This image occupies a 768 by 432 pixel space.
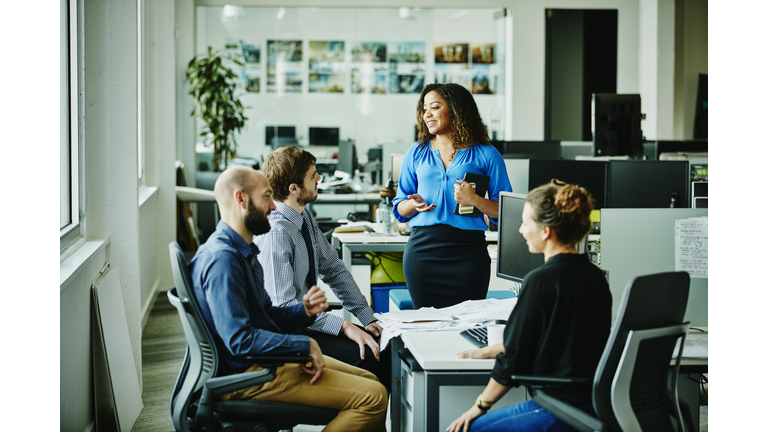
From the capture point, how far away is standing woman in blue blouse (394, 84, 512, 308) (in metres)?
2.90

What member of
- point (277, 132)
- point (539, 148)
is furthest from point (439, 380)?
point (277, 132)

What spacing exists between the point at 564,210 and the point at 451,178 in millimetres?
1115

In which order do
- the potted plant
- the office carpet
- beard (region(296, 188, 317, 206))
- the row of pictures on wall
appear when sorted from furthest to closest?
the row of pictures on wall, the potted plant, the office carpet, beard (region(296, 188, 317, 206))

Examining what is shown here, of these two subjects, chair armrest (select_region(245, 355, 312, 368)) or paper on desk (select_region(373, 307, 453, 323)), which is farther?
paper on desk (select_region(373, 307, 453, 323))

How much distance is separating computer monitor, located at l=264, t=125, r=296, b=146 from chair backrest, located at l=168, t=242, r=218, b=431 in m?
6.69

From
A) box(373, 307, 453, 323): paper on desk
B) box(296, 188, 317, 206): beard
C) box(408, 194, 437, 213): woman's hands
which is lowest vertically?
box(373, 307, 453, 323): paper on desk

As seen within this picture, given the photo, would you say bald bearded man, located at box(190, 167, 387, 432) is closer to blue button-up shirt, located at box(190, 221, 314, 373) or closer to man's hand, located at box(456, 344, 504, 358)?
blue button-up shirt, located at box(190, 221, 314, 373)

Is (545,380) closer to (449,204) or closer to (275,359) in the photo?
(275,359)

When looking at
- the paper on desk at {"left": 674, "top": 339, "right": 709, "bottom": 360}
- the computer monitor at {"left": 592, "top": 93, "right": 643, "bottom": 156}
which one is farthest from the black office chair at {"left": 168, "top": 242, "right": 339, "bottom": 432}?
the computer monitor at {"left": 592, "top": 93, "right": 643, "bottom": 156}

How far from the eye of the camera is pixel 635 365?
176 centimetres

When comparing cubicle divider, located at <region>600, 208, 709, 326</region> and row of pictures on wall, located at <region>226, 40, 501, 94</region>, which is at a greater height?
row of pictures on wall, located at <region>226, 40, 501, 94</region>

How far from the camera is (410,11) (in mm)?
8641
